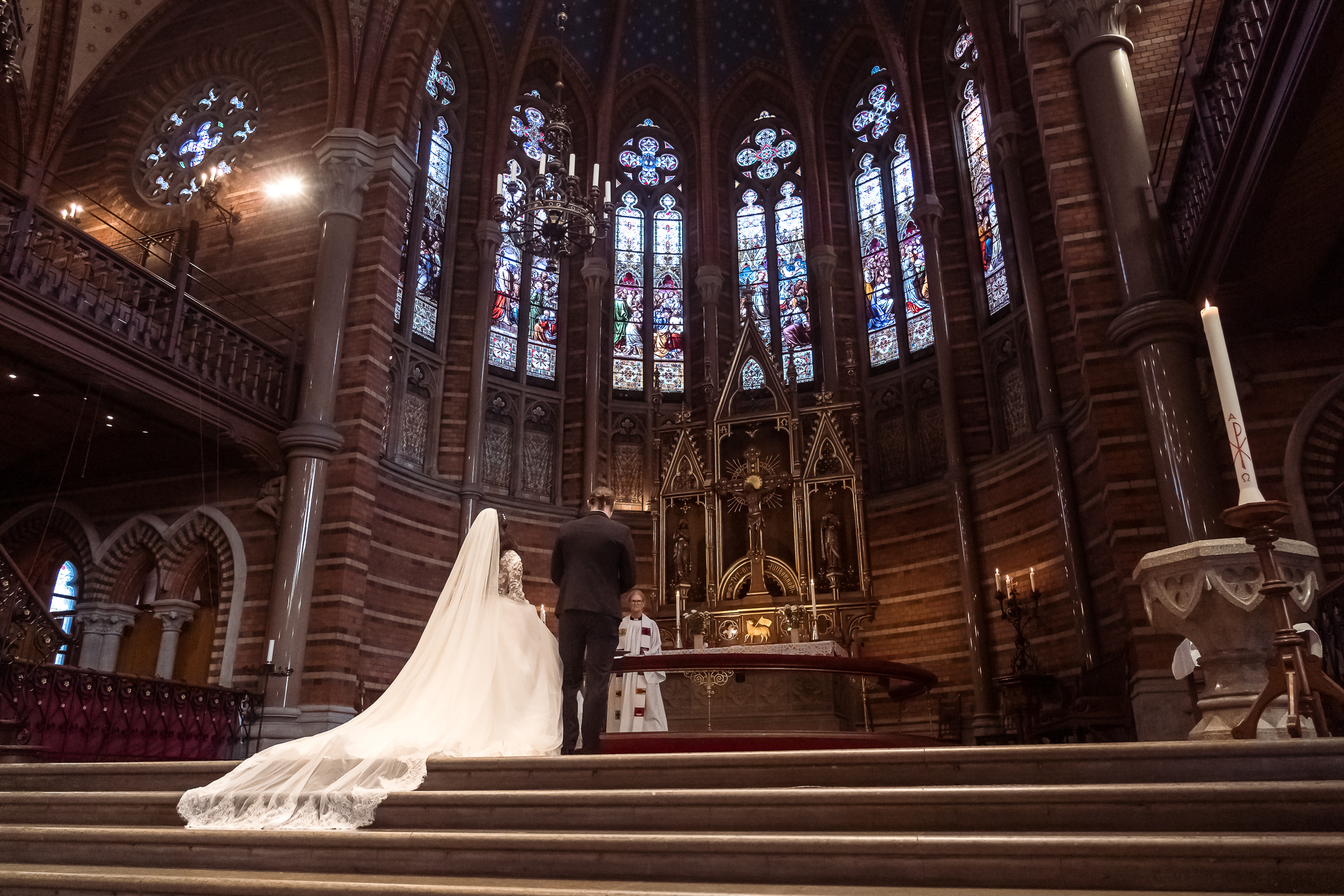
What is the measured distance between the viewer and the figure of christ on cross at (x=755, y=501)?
563 inches

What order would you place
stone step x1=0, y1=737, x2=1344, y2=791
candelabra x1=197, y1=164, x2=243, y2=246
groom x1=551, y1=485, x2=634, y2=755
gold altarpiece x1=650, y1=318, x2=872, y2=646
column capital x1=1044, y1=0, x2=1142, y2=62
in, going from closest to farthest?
stone step x1=0, y1=737, x2=1344, y2=791 < groom x1=551, y1=485, x2=634, y2=755 < column capital x1=1044, y1=0, x2=1142, y2=62 < gold altarpiece x1=650, y1=318, x2=872, y2=646 < candelabra x1=197, y1=164, x2=243, y2=246

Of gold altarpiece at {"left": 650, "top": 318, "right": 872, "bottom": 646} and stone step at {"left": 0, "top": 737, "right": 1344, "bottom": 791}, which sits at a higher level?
gold altarpiece at {"left": 650, "top": 318, "right": 872, "bottom": 646}

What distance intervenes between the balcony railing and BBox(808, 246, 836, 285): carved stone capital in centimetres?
944

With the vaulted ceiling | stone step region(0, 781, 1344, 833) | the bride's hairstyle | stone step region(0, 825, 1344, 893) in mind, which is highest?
the vaulted ceiling

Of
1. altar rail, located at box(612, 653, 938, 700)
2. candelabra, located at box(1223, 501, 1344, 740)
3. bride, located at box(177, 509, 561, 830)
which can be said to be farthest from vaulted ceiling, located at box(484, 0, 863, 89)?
candelabra, located at box(1223, 501, 1344, 740)

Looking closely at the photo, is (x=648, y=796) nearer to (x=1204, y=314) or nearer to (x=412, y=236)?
(x=1204, y=314)

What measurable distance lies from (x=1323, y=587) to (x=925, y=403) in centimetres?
915

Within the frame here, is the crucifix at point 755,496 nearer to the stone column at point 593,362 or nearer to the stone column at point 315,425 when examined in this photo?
the stone column at point 593,362

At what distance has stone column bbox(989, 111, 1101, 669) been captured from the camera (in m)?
12.0

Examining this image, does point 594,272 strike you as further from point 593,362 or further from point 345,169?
point 345,169

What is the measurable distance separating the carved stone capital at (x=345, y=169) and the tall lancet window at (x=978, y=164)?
31.0 ft

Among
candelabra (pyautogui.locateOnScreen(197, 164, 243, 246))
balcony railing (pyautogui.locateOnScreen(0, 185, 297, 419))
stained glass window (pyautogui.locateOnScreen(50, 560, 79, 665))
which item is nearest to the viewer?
balcony railing (pyautogui.locateOnScreen(0, 185, 297, 419))

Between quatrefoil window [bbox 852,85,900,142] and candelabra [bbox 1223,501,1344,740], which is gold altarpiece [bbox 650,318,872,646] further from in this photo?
candelabra [bbox 1223,501,1344,740]

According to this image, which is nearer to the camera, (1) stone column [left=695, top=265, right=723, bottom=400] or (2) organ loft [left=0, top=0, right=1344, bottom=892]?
(2) organ loft [left=0, top=0, right=1344, bottom=892]
